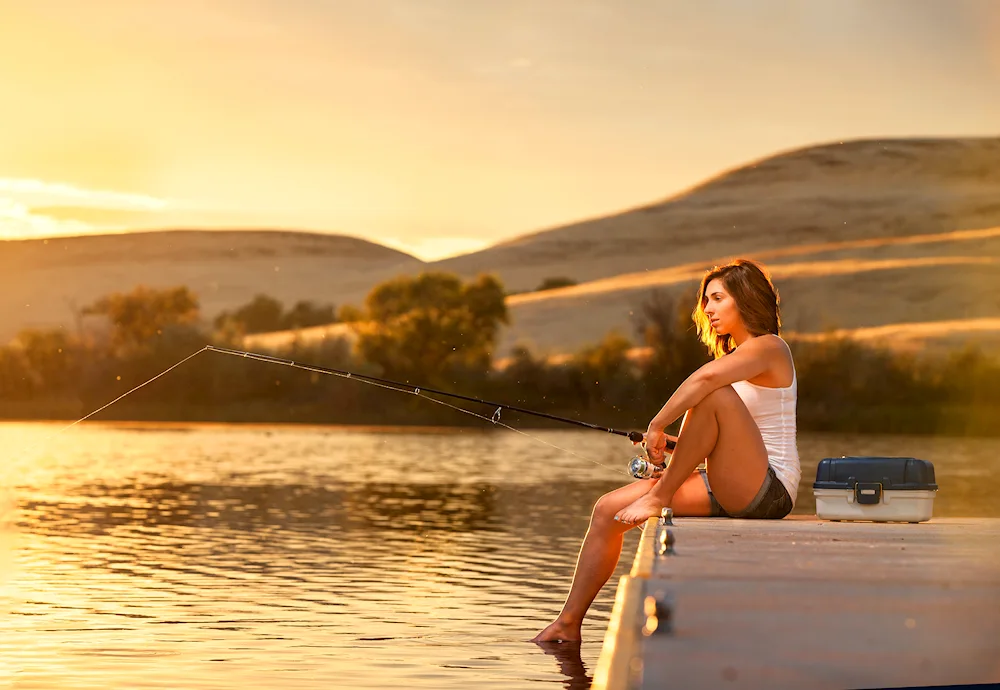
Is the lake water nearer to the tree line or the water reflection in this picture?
the water reflection

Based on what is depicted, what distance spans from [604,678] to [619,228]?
128 m

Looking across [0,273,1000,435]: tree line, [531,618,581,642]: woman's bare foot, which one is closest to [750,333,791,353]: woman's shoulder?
[531,618,581,642]: woman's bare foot

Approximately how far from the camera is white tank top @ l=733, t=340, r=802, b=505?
7.49 meters

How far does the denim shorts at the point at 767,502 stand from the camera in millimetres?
7439

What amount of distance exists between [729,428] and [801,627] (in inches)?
94.6

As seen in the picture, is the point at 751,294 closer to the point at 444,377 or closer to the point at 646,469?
the point at 646,469

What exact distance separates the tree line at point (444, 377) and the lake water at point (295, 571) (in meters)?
32.0

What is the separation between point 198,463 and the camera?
104 feet

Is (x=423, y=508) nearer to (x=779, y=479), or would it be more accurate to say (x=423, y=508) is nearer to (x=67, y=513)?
(x=67, y=513)

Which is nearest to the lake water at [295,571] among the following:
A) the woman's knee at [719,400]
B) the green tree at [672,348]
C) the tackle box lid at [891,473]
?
the woman's knee at [719,400]

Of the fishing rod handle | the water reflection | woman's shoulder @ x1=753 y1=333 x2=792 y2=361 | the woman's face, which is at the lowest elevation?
the water reflection

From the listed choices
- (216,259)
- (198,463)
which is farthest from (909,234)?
(198,463)

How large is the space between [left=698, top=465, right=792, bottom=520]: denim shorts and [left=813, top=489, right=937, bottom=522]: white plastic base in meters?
0.16

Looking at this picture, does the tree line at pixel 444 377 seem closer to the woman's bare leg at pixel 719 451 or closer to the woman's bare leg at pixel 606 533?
the woman's bare leg at pixel 606 533
